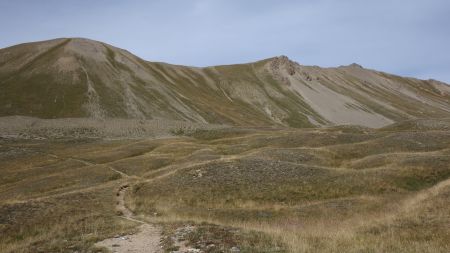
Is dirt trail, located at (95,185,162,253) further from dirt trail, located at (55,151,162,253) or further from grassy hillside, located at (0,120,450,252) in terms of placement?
grassy hillside, located at (0,120,450,252)

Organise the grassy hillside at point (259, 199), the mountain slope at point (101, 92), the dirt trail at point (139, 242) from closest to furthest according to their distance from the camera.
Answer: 1. the dirt trail at point (139, 242)
2. the grassy hillside at point (259, 199)
3. the mountain slope at point (101, 92)

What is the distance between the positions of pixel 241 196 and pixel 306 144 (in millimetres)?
34896

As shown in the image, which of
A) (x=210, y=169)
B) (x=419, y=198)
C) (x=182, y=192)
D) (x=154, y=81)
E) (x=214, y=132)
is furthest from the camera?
(x=154, y=81)

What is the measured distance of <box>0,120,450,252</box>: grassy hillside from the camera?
68.6 feet

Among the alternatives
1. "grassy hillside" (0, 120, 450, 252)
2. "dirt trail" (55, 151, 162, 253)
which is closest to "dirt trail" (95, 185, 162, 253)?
"dirt trail" (55, 151, 162, 253)

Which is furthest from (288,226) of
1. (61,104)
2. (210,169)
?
(61,104)

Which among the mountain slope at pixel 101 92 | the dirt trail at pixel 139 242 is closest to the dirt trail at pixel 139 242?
the dirt trail at pixel 139 242

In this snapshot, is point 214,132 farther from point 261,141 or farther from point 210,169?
point 210,169

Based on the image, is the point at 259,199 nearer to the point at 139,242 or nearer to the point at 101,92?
the point at 139,242

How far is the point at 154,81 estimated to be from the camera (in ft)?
557

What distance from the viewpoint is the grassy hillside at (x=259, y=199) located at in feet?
68.6

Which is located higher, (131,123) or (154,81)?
(154,81)

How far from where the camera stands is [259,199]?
37.8 meters

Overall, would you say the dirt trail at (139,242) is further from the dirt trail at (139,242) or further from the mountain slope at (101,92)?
the mountain slope at (101,92)
